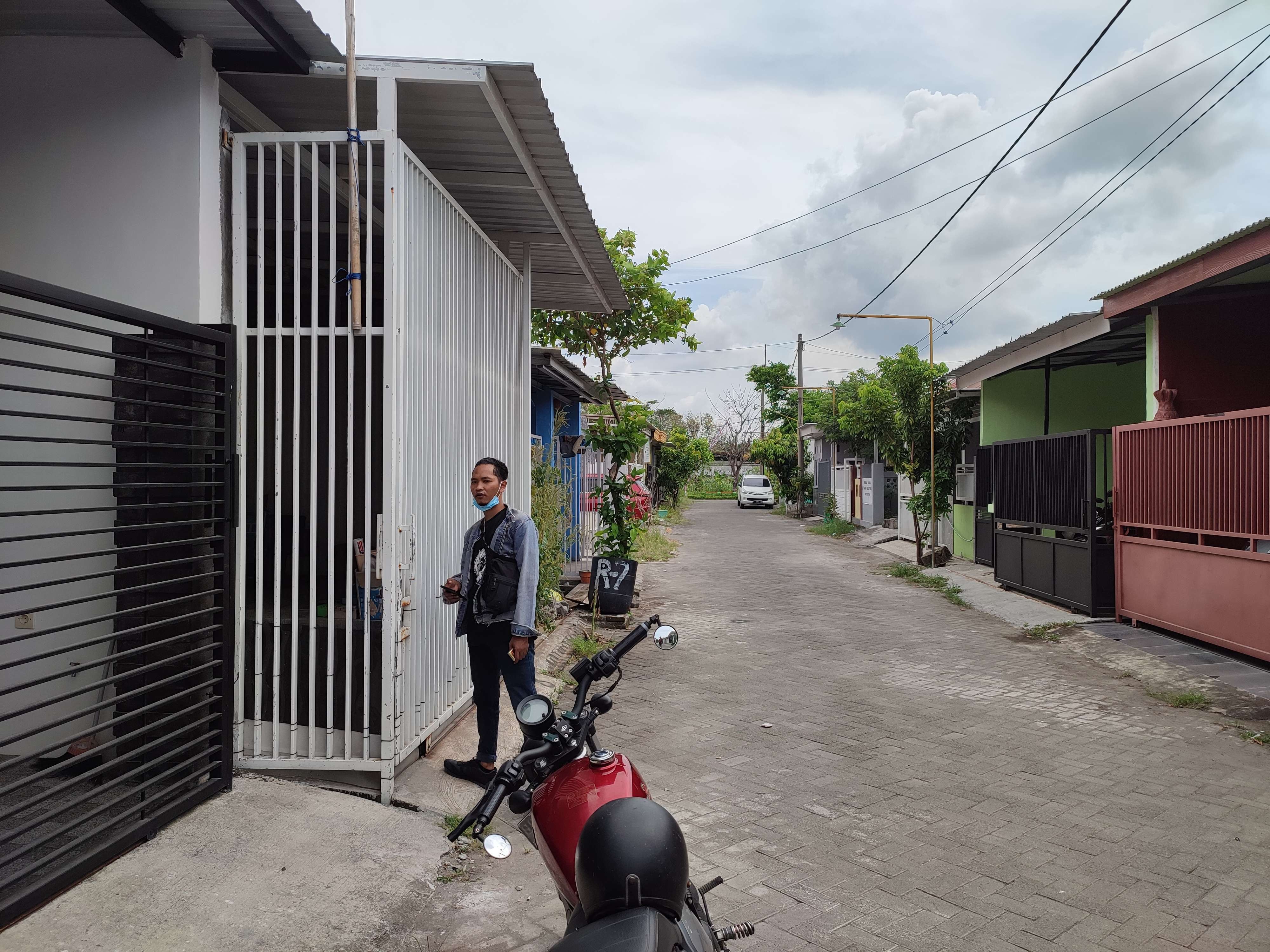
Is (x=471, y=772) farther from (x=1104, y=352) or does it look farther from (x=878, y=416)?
(x=878, y=416)

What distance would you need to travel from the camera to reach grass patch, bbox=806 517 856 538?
24641 millimetres

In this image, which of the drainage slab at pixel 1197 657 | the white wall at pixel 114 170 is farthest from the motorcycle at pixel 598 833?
the drainage slab at pixel 1197 657

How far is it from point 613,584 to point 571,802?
7.69 metres

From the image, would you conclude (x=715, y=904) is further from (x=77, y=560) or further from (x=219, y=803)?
(x=77, y=560)

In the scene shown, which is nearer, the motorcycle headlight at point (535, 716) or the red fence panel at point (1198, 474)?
the motorcycle headlight at point (535, 716)

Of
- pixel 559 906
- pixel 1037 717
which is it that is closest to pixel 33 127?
pixel 559 906

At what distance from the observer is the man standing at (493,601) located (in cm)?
451

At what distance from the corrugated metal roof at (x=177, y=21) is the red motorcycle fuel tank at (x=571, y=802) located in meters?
3.56

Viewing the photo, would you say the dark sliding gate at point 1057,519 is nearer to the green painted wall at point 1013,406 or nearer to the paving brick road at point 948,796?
the paving brick road at point 948,796

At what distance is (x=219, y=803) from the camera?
4008 mm

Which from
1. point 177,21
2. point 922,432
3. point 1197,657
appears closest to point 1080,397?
point 922,432

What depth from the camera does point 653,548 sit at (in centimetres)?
1902

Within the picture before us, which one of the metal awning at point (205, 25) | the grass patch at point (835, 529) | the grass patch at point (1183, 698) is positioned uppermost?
the metal awning at point (205, 25)

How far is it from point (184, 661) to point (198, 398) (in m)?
1.23
